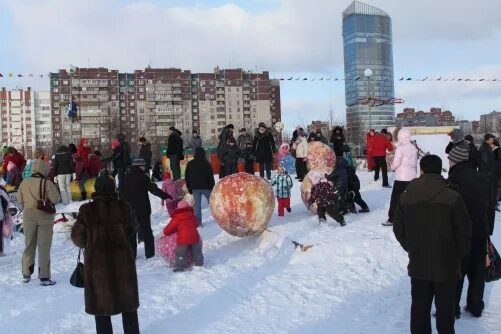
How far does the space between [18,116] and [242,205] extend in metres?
114

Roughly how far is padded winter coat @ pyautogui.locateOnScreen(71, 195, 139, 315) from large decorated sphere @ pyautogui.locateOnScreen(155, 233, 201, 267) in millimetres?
3242

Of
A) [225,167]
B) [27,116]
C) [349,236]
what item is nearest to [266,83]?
[27,116]

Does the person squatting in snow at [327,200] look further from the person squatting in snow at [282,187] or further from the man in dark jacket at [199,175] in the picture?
the man in dark jacket at [199,175]

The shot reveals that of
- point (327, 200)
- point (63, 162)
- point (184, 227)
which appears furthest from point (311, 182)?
point (63, 162)

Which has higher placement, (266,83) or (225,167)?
(266,83)

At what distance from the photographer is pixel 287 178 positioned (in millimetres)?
11367

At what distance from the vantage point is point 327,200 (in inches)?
413

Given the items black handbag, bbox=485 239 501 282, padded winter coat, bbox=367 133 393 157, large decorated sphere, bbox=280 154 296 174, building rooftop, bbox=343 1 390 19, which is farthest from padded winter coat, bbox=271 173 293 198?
building rooftop, bbox=343 1 390 19

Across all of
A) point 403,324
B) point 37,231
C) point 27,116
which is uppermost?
point 27,116

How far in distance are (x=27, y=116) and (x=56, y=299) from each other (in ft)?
368

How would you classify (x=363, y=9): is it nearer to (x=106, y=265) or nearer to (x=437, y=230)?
(x=437, y=230)

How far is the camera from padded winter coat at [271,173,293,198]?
11.4 metres

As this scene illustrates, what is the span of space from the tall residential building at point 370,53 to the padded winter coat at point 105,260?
8997 centimetres

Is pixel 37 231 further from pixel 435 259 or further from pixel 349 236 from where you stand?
pixel 435 259
